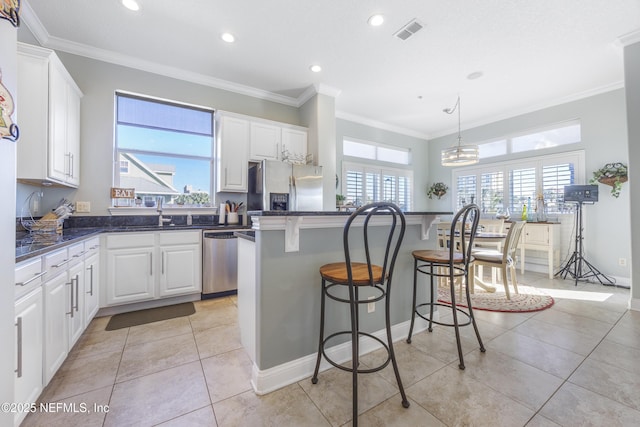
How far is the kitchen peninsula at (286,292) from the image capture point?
5.04 feet

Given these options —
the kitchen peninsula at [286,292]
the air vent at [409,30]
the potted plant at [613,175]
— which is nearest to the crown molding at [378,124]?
the air vent at [409,30]

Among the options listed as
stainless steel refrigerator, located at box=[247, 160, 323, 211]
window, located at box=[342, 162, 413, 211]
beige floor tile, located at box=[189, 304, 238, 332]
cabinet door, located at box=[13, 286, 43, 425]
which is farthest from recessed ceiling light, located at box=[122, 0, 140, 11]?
window, located at box=[342, 162, 413, 211]

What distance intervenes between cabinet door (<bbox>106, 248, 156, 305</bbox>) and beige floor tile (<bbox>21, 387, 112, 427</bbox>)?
4.50 feet

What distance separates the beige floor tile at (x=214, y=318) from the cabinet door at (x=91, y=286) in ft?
2.76

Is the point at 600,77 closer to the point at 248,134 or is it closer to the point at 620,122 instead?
the point at 620,122

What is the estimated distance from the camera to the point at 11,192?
1.03m

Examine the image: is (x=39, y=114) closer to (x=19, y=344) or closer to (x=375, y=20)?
(x=19, y=344)

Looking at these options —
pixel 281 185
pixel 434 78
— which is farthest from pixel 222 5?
pixel 434 78

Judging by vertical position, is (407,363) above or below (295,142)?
below

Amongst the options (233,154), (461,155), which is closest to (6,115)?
(233,154)

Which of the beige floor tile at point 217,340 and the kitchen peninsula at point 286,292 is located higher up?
the kitchen peninsula at point 286,292

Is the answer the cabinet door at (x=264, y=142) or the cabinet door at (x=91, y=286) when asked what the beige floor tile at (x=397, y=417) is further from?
the cabinet door at (x=264, y=142)

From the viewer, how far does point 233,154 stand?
364 cm

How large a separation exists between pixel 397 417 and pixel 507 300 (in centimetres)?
249
